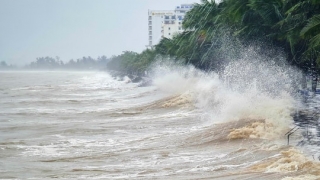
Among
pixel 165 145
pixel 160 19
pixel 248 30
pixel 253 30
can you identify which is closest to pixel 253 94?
pixel 253 30

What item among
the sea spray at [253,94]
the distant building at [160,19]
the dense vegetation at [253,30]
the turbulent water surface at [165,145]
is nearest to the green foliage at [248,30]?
the dense vegetation at [253,30]

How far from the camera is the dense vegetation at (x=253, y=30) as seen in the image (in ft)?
79.0

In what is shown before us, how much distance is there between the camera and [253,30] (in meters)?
30.0

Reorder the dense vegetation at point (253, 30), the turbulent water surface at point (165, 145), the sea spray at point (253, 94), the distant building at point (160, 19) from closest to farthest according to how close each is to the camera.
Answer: the turbulent water surface at point (165, 145)
the sea spray at point (253, 94)
the dense vegetation at point (253, 30)
the distant building at point (160, 19)

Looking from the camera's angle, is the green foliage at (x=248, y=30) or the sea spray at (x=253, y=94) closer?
the sea spray at (x=253, y=94)

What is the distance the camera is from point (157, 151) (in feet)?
47.8

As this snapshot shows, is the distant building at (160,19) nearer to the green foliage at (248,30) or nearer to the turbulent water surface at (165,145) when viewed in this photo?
the green foliage at (248,30)

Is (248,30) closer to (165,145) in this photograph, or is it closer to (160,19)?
(165,145)

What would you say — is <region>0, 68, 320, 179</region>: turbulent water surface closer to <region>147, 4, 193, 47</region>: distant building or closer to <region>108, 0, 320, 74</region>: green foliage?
<region>108, 0, 320, 74</region>: green foliage

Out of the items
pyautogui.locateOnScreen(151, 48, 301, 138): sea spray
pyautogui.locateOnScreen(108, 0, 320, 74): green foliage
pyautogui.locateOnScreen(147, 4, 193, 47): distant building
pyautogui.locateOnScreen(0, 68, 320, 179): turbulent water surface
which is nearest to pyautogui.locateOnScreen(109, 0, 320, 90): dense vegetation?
pyautogui.locateOnScreen(108, 0, 320, 74): green foliage

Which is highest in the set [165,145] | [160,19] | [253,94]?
[160,19]

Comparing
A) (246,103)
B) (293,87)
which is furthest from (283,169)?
(293,87)

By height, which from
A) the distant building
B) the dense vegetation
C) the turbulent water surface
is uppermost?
the distant building

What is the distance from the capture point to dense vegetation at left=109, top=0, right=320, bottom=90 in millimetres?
24078
